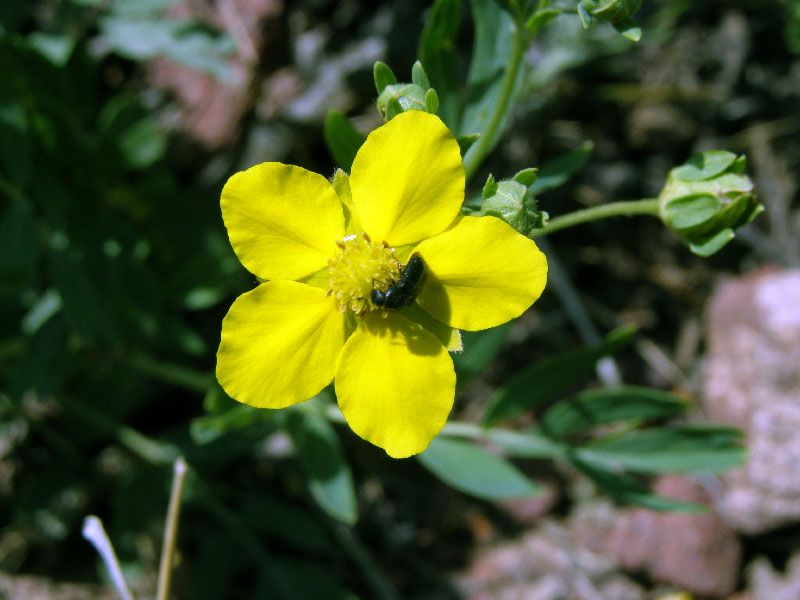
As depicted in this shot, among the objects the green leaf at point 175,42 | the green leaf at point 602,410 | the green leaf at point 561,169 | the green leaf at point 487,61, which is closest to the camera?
the green leaf at point 561,169

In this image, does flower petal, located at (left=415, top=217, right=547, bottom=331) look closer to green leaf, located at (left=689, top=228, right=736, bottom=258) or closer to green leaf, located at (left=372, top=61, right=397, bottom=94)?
green leaf, located at (left=372, top=61, right=397, bottom=94)

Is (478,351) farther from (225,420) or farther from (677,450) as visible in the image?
(225,420)

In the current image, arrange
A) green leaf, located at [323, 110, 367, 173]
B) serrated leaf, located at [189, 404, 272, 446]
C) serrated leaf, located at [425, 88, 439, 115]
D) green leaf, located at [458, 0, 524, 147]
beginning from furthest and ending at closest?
green leaf, located at [458, 0, 524, 147] → serrated leaf, located at [189, 404, 272, 446] → green leaf, located at [323, 110, 367, 173] → serrated leaf, located at [425, 88, 439, 115]

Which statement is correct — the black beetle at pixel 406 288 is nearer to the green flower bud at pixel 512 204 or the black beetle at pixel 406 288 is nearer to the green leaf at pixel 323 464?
the green flower bud at pixel 512 204

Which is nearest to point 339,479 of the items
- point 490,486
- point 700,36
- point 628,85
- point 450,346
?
point 490,486

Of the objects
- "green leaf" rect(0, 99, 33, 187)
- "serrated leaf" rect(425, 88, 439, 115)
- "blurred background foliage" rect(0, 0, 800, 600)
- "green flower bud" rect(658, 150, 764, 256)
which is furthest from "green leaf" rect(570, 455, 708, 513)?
"green leaf" rect(0, 99, 33, 187)

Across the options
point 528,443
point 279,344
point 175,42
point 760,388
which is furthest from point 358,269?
point 760,388

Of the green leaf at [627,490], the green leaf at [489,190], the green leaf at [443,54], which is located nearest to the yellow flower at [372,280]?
the green leaf at [489,190]
